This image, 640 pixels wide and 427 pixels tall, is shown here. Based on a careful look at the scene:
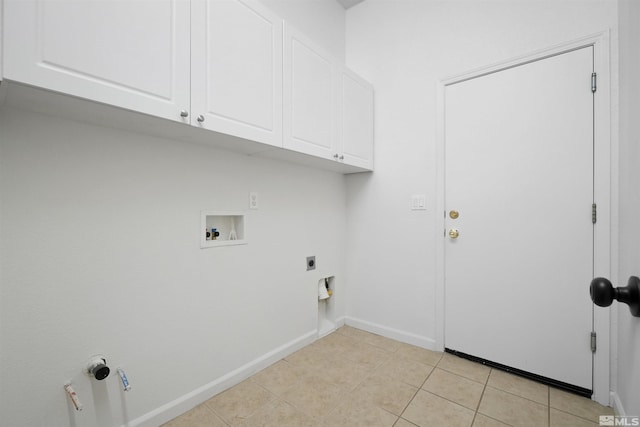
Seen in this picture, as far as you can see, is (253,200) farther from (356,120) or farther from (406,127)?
(406,127)

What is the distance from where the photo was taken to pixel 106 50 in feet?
3.36

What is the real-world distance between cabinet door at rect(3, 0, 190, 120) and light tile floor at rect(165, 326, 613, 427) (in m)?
1.55

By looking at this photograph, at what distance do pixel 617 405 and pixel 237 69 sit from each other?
2505 mm

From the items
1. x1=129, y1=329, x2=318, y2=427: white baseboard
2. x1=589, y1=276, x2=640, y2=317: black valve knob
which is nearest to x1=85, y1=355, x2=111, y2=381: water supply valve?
x1=129, y1=329, x2=318, y2=427: white baseboard

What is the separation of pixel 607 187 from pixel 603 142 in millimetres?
252

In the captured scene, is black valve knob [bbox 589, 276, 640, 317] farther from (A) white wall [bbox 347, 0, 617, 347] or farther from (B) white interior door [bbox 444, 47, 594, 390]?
(A) white wall [bbox 347, 0, 617, 347]

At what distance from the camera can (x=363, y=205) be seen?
2.55 metres

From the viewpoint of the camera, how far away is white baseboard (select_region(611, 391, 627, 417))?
126 centimetres

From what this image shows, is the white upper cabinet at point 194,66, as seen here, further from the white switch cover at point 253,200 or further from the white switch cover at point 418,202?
the white switch cover at point 418,202

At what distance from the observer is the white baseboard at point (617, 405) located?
126cm

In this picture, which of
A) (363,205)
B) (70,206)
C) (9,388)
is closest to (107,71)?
(70,206)

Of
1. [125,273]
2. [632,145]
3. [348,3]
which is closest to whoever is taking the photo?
[632,145]

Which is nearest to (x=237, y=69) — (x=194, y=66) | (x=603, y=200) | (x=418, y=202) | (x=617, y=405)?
(x=194, y=66)

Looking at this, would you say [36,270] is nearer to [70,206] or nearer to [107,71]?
[70,206]
